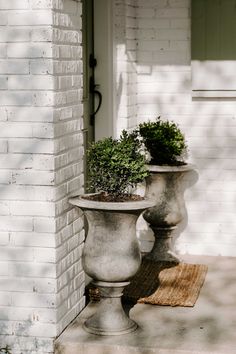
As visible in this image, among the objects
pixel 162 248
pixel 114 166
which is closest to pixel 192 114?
pixel 162 248

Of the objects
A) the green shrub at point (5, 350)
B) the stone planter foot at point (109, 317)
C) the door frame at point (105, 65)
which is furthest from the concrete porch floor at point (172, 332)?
the door frame at point (105, 65)

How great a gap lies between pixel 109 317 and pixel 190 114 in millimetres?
2398

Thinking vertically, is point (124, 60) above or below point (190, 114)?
above

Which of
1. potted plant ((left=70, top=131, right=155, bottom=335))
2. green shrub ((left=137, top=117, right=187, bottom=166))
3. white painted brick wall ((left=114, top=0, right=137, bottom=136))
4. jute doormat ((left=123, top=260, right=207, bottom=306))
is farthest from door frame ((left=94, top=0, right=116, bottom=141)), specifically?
potted plant ((left=70, top=131, right=155, bottom=335))

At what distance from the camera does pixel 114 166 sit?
4.91m

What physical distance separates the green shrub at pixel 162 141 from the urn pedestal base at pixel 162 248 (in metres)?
0.53

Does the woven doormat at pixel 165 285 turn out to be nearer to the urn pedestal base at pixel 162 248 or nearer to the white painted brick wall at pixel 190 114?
the urn pedestal base at pixel 162 248

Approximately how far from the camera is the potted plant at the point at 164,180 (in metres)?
6.53

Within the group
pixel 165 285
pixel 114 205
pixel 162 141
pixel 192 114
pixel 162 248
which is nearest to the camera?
pixel 114 205

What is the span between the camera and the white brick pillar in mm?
Result: 4746

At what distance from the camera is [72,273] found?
17.2 feet

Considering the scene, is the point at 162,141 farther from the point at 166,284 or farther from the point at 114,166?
the point at 114,166

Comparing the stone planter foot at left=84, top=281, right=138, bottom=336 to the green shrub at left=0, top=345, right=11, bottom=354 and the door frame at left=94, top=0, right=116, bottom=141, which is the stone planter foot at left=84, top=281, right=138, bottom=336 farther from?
the door frame at left=94, top=0, right=116, bottom=141

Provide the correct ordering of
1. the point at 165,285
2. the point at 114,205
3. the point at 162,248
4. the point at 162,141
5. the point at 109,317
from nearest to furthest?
the point at 114,205 → the point at 109,317 → the point at 165,285 → the point at 162,141 → the point at 162,248
